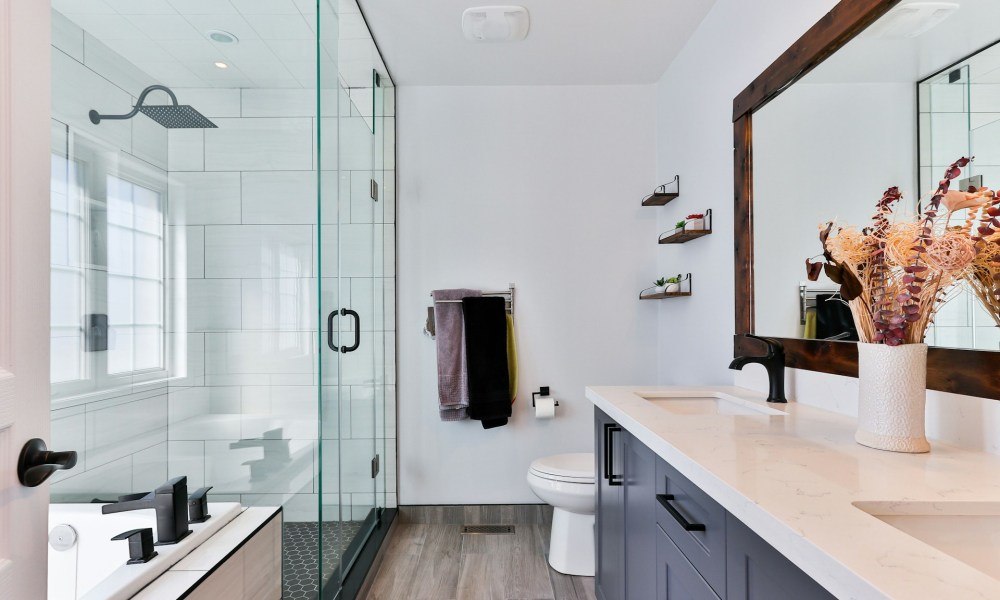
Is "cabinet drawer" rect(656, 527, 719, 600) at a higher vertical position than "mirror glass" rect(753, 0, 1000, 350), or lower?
lower

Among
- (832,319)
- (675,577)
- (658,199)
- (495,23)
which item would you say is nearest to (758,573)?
(675,577)

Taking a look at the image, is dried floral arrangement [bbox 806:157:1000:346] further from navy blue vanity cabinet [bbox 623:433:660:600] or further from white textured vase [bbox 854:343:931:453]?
navy blue vanity cabinet [bbox 623:433:660:600]

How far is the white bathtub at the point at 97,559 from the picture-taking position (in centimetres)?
83

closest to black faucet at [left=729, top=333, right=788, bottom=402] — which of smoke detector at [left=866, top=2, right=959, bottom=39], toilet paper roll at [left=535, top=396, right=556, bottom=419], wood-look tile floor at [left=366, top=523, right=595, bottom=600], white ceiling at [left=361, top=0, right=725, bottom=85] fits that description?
smoke detector at [left=866, top=2, right=959, bottom=39]

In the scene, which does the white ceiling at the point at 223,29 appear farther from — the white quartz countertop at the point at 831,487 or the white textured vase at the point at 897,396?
the white textured vase at the point at 897,396

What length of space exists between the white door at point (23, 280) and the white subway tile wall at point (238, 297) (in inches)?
2.2

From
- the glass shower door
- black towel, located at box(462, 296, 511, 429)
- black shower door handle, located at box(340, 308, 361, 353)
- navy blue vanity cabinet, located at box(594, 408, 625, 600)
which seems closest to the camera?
navy blue vanity cabinet, located at box(594, 408, 625, 600)

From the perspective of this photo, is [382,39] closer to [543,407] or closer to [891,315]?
[543,407]

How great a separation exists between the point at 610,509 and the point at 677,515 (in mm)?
668

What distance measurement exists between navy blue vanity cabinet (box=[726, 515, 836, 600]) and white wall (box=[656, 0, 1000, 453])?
0.58 meters

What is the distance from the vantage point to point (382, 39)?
7.48ft

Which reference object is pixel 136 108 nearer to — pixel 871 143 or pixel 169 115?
pixel 169 115

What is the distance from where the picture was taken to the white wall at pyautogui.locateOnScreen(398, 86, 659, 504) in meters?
2.68

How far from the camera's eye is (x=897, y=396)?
925mm
